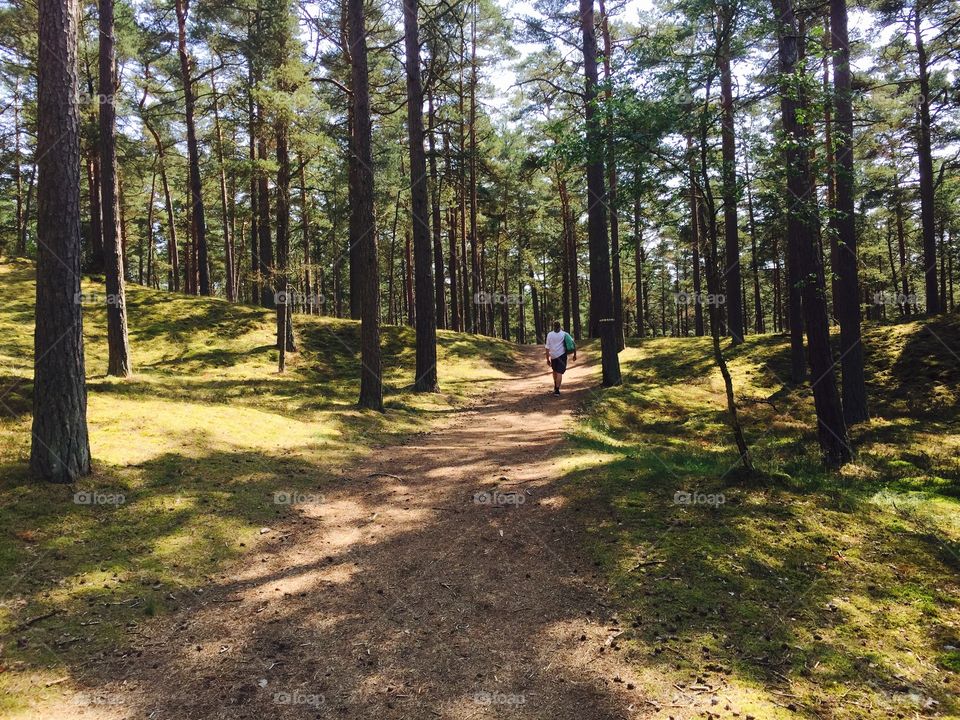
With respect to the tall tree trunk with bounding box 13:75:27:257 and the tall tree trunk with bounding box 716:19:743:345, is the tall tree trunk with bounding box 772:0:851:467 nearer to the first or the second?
the tall tree trunk with bounding box 716:19:743:345

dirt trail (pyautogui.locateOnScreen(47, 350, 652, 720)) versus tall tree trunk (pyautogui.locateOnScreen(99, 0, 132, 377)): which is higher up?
tall tree trunk (pyautogui.locateOnScreen(99, 0, 132, 377))

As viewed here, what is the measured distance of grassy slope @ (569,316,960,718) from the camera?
360 centimetres

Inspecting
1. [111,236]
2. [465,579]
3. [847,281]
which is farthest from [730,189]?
[111,236]

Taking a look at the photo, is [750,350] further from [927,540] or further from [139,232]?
[139,232]

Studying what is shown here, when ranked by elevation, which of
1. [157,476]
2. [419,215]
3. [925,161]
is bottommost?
[157,476]

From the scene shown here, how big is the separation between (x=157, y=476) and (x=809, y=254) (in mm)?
10325

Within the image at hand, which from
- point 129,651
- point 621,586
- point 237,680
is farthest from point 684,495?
point 129,651

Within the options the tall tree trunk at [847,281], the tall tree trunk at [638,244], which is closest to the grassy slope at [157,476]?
the tall tree trunk at [638,244]

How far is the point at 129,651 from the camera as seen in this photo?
412 centimetres

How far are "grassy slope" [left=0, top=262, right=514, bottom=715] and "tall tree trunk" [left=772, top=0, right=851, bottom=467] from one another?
7965 mm

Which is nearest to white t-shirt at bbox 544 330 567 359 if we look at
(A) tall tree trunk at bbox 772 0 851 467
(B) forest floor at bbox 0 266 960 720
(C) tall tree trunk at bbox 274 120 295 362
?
(B) forest floor at bbox 0 266 960 720

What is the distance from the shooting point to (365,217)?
42.8 feet

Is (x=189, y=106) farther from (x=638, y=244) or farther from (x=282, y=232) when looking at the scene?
(x=638, y=244)

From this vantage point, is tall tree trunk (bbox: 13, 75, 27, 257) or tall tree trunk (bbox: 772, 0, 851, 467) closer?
tall tree trunk (bbox: 772, 0, 851, 467)
